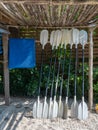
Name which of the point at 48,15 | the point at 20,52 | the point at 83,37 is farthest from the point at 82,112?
the point at 48,15

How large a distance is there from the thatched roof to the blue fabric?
16.9 inches

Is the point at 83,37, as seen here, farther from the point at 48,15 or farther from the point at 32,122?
the point at 32,122

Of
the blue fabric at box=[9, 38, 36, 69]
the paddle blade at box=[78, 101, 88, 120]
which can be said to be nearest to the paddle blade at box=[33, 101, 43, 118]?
the paddle blade at box=[78, 101, 88, 120]

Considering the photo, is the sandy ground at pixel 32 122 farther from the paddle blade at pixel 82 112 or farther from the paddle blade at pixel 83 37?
the paddle blade at pixel 83 37

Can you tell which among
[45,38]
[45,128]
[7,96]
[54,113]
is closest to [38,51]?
[45,38]

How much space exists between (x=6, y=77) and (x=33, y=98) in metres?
1.24

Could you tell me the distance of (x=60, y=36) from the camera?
A: 4.79 m

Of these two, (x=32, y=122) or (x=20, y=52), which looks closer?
(x=32, y=122)

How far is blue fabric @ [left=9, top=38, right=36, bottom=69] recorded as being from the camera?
4.84 metres

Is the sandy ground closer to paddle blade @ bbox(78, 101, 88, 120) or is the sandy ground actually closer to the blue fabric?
paddle blade @ bbox(78, 101, 88, 120)

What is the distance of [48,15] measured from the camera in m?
3.75

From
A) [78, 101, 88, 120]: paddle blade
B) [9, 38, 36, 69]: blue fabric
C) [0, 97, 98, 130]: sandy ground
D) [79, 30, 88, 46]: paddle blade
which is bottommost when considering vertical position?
[0, 97, 98, 130]: sandy ground

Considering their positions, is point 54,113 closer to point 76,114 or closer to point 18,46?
point 76,114

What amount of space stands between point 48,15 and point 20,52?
1420 mm
